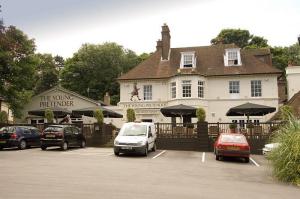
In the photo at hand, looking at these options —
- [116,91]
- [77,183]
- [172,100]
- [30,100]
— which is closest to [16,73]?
[30,100]

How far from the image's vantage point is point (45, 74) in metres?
65.3

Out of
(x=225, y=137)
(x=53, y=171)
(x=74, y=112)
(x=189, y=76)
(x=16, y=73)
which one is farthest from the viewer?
(x=16, y=73)

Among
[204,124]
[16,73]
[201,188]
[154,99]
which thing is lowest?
[201,188]

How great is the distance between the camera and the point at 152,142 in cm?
2492

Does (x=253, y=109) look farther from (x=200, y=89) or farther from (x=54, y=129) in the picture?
(x=54, y=129)

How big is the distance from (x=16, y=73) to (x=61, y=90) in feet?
19.5

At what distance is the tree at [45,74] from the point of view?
213 ft

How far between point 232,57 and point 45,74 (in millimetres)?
35605

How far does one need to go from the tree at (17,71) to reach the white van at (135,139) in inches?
806

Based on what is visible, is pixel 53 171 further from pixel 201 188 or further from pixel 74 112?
pixel 74 112

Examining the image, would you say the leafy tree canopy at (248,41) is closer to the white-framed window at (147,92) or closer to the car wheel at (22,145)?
the white-framed window at (147,92)

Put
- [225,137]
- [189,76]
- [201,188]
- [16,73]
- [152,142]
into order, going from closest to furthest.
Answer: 1. [201,188]
2. [225,137]
3. [152,142]
4. [189,76]
5. [16,73]

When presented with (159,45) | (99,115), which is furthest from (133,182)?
(159,45)

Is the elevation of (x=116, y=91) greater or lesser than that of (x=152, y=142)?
greater
